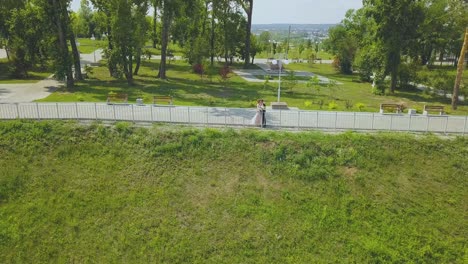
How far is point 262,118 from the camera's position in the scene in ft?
60.5

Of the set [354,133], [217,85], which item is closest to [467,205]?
[354,133]

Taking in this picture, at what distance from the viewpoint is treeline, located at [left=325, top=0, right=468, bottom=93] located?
30312 mm

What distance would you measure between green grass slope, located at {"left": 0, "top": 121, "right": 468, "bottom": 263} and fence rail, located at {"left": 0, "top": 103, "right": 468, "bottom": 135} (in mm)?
1193

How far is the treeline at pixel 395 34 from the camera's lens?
3031cm

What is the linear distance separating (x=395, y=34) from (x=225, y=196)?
76.6ft

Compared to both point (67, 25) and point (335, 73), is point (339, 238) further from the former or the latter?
point (335, 73)

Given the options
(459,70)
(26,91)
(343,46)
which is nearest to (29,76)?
(26,91)

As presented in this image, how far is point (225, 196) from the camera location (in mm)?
14797

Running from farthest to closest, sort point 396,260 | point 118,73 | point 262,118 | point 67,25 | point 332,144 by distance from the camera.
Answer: point 118,73 → point 67,25 → point 262,118 → point 332,144 → point 396,260

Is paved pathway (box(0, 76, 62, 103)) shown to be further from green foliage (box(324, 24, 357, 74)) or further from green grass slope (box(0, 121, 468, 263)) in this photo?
green foliage (box(324, 24, 357, 74))

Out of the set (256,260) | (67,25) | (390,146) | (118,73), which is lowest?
(256,260)

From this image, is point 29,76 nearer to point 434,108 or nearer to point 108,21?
point 108,21

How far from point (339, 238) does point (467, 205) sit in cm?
552

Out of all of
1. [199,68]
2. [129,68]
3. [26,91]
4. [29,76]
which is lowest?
[26,91]
